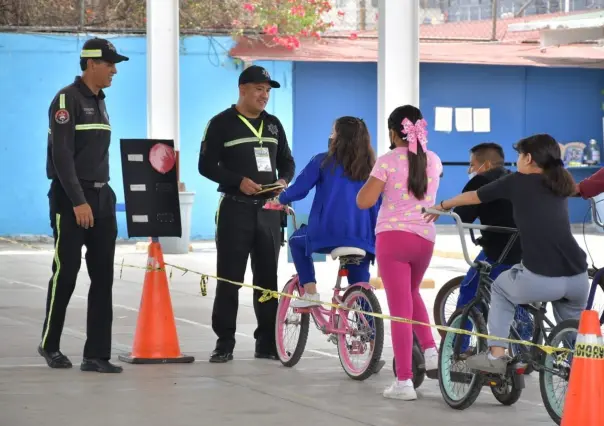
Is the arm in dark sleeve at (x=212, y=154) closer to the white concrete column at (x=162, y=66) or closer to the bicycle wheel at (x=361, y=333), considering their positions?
the bicycle wheel at (x=361, y=333)

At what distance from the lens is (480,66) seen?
27.8 m

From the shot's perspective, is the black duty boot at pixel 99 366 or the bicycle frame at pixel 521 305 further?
the black duty boot at pixel 99 366

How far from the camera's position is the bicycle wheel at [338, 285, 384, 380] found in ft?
30.3

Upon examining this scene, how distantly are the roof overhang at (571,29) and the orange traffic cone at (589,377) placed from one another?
2023 cm

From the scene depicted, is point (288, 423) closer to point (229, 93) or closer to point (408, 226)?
point (408, 226)

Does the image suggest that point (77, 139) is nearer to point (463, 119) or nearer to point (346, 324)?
point (346, 324)

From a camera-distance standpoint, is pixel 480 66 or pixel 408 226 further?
pixel 480 66

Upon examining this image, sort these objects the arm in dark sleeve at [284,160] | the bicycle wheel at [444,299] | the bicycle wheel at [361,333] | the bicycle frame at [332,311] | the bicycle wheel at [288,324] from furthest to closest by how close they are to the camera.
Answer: the bicycle wheel at [444,299]
the arm in dark sleeve at [284,160]
the bicycle wheel at [288,324]
the bicycle frame at [332,311]
the bicycle wheel at [361,333]

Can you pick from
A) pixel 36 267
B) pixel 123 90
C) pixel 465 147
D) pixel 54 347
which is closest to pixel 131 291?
pixel 36 267

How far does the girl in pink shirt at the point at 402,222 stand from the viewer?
868 centimetres

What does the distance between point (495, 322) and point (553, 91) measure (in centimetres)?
2076

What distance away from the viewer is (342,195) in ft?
31.6

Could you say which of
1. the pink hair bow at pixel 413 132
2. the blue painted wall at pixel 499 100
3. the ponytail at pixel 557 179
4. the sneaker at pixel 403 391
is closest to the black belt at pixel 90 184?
the pink hair bow at pixel 413 132

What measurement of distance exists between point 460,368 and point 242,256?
2598 millimetres
